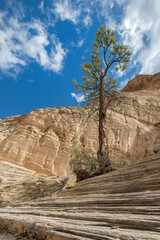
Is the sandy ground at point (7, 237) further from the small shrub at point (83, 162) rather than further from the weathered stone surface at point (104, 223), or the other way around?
the small shrub at point (83, 162)

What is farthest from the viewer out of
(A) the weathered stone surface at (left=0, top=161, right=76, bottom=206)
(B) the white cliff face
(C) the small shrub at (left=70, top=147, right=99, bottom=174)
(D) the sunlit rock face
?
(D) the sunlit rock face

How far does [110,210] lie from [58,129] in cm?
1700

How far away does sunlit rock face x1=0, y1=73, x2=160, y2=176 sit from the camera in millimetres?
15984

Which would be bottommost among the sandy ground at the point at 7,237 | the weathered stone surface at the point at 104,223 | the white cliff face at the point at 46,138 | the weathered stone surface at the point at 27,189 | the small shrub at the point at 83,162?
the sandy ground at the point at 7,237

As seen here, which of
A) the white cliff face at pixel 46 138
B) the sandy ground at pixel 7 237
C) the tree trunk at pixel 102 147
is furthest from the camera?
the white cliff face at pixel 46 138

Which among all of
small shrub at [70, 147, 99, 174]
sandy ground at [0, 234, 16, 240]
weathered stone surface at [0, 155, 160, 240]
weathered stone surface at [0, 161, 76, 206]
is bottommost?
sandy ground at [0, 234, 16, 240]

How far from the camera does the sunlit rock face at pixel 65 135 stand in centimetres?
1598

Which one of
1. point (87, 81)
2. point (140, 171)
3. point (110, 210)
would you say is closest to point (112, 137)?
point (87, 81)

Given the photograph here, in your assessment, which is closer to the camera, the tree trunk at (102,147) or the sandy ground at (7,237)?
the sandy ground at (7,237)

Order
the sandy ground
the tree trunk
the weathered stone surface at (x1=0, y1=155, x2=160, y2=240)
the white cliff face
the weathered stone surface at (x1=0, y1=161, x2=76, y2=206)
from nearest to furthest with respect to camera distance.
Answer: the weathered stone surface at (x1=0, y1=155, x2=160, y2=240) → the sandy ground → the weathered stone surface at (x1=0, y1=161, x2=76, y2=206) → the tree trunk → the white cliff face

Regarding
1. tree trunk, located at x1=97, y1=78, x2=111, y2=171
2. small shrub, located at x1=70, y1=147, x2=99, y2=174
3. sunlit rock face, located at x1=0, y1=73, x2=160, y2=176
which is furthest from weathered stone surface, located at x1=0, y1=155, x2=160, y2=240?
sunlit rock face, located at x1=0, y1=73, x2=160, y2=176

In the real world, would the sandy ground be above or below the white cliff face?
below

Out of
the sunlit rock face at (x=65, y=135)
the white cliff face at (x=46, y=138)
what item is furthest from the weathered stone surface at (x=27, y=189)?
the white cliff face at (x=46, y=138)

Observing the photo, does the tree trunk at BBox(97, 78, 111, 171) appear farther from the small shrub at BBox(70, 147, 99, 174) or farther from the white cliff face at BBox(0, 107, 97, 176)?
the white cliff face at BBox(0, 107, 97, 176)
